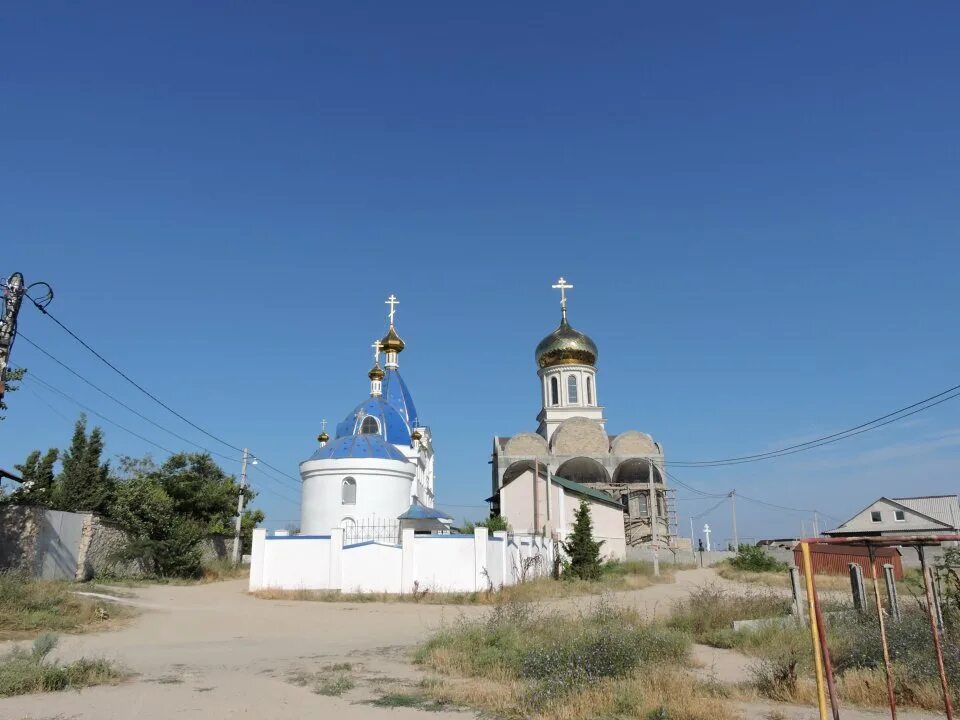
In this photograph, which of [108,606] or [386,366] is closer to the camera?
[108,606]

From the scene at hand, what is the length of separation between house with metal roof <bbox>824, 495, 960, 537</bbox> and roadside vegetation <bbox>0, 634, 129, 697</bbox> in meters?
44.3

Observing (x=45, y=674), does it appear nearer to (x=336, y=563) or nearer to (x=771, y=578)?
(x=336, y=563)

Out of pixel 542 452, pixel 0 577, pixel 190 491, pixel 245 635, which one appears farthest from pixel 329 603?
pixel 542 452

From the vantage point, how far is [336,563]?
67.2ft

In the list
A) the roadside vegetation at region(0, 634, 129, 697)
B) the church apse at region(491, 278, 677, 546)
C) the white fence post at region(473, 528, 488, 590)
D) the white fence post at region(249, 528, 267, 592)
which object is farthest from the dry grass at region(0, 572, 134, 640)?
the church apse at region(491, 278, 677, 546)

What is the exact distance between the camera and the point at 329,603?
19078 millimetres

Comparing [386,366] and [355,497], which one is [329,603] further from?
[386,366]

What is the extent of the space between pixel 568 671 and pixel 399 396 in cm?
3020

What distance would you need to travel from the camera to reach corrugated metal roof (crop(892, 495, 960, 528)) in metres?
44.5

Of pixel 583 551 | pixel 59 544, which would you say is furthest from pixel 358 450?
pixel 59 544

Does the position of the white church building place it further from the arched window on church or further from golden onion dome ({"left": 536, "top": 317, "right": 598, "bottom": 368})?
golden onion dome ({"left": 536, "top": 317, "right": 598, "bottom": 368})

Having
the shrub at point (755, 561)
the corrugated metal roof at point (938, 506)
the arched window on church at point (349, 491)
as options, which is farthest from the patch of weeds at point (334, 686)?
Result: the corrugated metal roof at point (938, 506)

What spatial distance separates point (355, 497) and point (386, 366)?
14.2m

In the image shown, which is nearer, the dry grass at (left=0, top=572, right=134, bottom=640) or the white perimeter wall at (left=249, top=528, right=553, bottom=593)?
the dry grass at (left=0, top=572, right=134, bottom=640)
